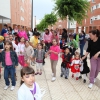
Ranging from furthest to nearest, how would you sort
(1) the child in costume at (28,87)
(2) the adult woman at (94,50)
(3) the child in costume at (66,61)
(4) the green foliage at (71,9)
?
(4) the green foliage at (71,9)
(3) the child in costume at (66,61)
(2) the adult woman at (94,50)
(1) the child in costume at (28,87)

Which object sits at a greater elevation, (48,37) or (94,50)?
(48,37)

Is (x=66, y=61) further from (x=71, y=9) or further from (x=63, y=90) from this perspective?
(x=71, y=9)

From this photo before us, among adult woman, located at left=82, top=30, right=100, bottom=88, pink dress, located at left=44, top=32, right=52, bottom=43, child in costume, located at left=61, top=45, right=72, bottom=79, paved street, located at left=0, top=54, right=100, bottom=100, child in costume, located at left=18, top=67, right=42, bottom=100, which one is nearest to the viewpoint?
child in costume, located at left=18, top=67, right=42, bottom=100

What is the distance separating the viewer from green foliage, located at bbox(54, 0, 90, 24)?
497 inches

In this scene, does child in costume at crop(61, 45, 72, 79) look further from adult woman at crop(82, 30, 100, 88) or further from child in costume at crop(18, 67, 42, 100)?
child in costume at crop(18, 67, 42, 100)

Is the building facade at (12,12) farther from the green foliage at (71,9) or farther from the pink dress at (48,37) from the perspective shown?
the pink dress at (48,37)

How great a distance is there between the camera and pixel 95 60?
4969 mm

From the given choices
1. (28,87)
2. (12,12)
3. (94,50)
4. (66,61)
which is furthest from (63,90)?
(12,12)

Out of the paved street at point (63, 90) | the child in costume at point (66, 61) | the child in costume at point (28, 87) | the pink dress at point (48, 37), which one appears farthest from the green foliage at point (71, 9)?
the child in costume at point (28, 87)

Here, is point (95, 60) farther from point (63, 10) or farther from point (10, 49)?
point (63, 10)

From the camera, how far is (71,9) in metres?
12.7

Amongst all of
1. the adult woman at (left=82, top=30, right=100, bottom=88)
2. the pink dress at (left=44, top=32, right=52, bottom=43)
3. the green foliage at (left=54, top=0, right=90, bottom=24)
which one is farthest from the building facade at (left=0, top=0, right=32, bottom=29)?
the adult woman at (left=82, top=30, right=100, bottom=88)

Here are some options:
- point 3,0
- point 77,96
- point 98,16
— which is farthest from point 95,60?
point 98,16

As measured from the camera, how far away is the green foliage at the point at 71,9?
41.4 feet
